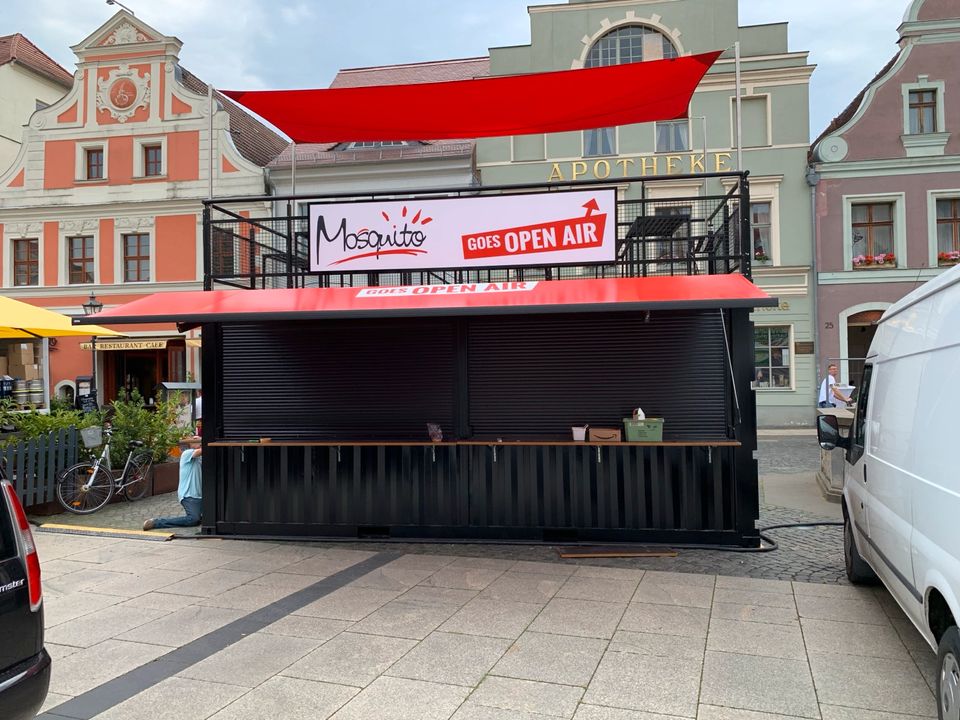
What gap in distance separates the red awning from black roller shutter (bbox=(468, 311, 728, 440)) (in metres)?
1.08

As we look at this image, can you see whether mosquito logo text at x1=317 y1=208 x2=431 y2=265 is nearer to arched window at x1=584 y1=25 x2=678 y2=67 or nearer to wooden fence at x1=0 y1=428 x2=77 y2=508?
wooden fence at x1=0 y1=428 x2=77 y2=508

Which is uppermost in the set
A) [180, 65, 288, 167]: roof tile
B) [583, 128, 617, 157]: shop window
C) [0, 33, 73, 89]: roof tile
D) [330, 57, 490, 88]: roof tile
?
[0, 33, 73, 89]: roof tile

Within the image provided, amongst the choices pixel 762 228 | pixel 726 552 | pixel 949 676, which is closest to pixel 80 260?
pixel 762 228

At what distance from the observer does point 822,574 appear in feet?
21.3

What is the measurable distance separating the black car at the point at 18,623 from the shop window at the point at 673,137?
76.6 feet

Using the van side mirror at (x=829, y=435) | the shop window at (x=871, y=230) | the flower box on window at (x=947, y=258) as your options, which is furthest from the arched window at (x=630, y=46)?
the van side mirror at (x=829, y=435)

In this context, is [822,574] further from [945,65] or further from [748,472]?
[945,65]

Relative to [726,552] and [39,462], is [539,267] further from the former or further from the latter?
[39,462]

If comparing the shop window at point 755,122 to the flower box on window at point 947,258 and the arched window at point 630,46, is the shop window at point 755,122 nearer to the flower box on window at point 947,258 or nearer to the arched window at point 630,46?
the arched window at point 630,46

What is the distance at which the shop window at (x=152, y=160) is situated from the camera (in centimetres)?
2648

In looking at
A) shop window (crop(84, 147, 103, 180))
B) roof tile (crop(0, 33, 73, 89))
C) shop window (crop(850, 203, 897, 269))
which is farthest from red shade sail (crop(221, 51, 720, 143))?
roof tile (crop(0, 33, 73, 89))

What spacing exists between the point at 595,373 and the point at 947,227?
65.8ft

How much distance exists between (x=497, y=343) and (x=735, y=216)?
301cm

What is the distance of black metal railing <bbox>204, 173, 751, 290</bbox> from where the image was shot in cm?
773
